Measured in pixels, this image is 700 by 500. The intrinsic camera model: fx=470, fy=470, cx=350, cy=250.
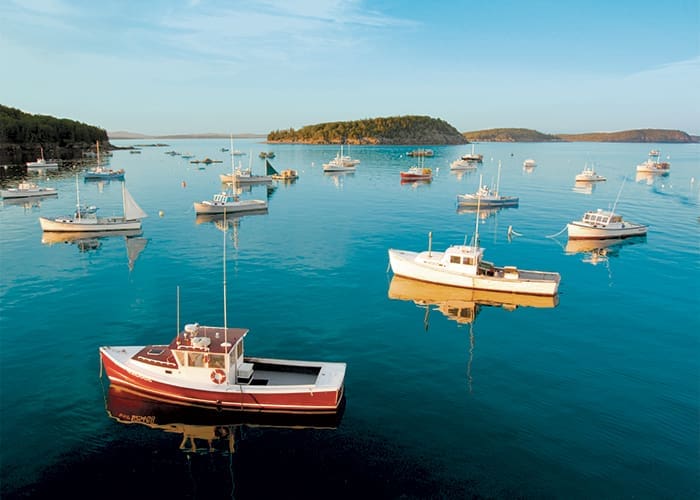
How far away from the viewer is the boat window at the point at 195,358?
27.4 m

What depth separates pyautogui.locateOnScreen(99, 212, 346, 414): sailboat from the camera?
26781mm

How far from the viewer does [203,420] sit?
27.0 m

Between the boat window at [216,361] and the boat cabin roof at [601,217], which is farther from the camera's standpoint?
the boat cabin roof at [601,217]

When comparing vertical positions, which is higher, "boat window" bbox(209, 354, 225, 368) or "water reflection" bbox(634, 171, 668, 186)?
"water reflection" bbox(634, 171, 668, 186)

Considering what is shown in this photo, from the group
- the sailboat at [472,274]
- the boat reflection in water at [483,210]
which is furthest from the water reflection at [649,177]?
the sailboat at [472,274]

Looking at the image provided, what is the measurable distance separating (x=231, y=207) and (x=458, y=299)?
5744 cm

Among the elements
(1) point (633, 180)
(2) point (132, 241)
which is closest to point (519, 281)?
(2) point (132, 241)

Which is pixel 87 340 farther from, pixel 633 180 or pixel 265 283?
pixel 633 180

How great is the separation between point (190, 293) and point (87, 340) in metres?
11.5

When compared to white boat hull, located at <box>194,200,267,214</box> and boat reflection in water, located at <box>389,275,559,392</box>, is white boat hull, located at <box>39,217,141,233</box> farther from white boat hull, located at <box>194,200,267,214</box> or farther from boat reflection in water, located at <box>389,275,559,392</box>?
boat reflection in water, located at <box>389,275,559,392</box>

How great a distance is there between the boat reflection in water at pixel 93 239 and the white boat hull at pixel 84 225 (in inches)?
20.4

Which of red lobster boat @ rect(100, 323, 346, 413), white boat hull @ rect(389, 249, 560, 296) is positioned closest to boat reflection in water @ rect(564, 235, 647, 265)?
white boat hull @ rect(389, 249, 560, 296)

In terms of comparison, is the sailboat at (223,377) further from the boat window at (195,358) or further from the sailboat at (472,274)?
the sailboat at (472,274)

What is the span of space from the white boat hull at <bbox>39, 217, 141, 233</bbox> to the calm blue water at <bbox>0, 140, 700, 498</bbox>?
2.68 metres
